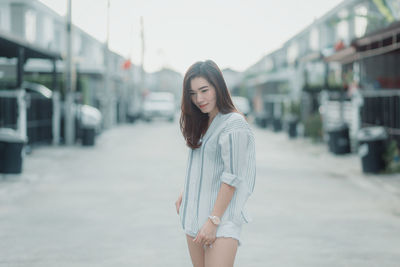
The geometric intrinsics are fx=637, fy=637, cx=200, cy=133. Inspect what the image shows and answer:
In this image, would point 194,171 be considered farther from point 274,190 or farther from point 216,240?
point 274,190

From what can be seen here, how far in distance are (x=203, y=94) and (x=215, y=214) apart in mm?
636

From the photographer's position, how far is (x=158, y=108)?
161 ft

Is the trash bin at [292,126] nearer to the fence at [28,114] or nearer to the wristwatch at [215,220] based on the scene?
the fence at [28,114]

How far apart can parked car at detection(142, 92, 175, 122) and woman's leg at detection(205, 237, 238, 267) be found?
45.3 m

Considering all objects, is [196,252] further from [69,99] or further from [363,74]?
[363,74]

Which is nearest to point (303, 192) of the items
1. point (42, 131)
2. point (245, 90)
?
point (42, 131)

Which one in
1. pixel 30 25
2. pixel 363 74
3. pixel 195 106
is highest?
pixel 30 25

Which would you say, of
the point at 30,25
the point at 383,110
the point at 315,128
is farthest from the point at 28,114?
the point at 30,25

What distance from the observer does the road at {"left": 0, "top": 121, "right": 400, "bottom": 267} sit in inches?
246

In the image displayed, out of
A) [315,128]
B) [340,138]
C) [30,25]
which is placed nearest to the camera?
[340,138]

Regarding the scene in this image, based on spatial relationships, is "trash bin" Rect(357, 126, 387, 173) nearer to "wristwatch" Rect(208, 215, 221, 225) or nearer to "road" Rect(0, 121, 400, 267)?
"road" Rect(0, 121, 400, 267)

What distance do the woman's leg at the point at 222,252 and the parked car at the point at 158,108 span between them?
149 feet

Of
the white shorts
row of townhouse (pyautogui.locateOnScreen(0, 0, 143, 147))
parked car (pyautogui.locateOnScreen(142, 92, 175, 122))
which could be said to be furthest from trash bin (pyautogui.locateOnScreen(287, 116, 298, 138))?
the white shorts

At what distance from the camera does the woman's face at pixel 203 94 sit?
3.36m
